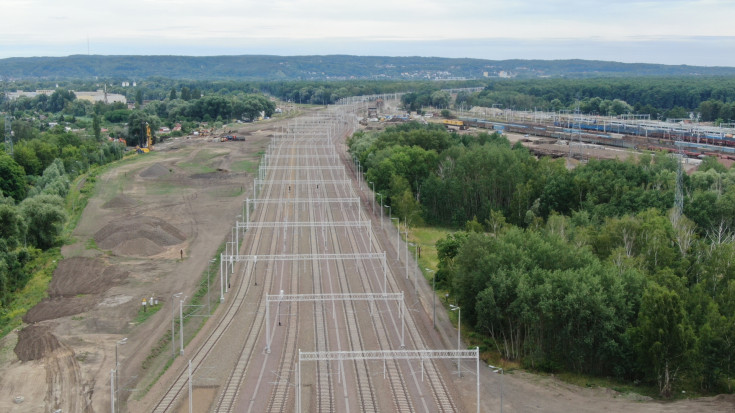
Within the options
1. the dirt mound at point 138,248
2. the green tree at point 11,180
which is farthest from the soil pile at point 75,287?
the green tree at point 11,180

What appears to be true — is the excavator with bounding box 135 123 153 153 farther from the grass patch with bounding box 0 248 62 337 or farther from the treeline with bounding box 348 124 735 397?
the treeline with bounding box 348 124 735 397

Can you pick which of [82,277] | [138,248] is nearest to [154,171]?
[138,248]

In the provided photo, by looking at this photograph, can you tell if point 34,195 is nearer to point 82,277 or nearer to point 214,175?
point 214,175

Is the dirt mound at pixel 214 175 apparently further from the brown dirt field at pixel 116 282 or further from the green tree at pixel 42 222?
the green tree at pixel 42 222

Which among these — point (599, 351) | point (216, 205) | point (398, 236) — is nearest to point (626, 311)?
point (599, 351)

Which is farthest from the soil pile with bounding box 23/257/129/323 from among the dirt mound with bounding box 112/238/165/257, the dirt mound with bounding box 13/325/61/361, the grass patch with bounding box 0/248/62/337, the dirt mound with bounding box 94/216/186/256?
the dirt mound with bounding box 94/216/186/256

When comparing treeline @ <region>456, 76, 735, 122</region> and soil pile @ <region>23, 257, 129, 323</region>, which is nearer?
soil pile @ <region>23, 257, 129, 323</region>
